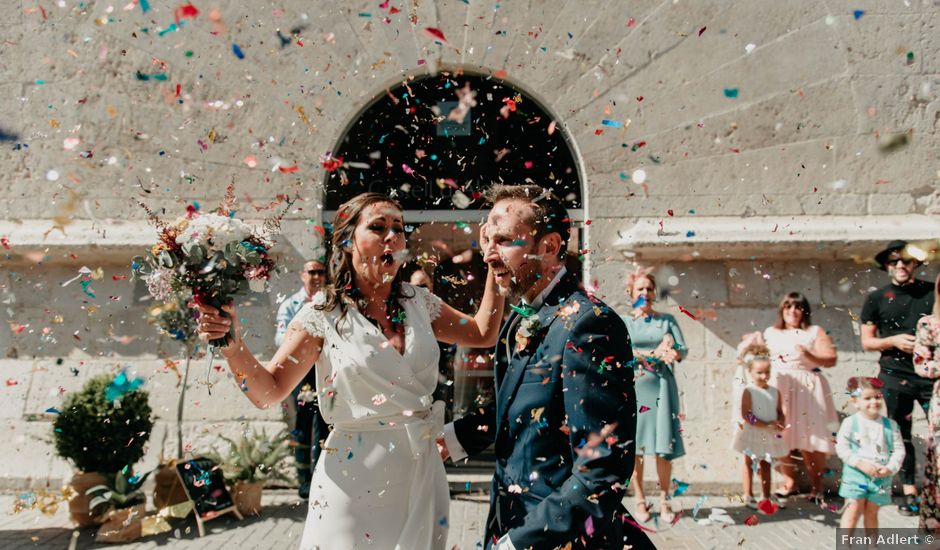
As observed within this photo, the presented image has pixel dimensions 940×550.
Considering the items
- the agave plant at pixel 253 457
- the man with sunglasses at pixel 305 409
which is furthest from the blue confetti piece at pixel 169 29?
the agave plant at pixel 253 457

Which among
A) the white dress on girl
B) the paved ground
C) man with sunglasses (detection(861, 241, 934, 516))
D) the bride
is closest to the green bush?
the paved ground

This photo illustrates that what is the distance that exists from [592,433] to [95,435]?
189 inches

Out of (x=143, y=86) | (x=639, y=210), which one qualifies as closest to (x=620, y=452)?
(x=639, y=210)

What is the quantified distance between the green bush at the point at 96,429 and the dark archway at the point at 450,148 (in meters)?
2.60

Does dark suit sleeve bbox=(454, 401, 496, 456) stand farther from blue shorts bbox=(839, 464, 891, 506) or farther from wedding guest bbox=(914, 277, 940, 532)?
wedding guest bbox=(914, 277, 940, 532)

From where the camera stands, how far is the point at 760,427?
6246mm

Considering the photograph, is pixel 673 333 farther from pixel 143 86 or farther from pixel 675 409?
pixel 143 86

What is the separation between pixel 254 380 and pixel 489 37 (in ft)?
16.2

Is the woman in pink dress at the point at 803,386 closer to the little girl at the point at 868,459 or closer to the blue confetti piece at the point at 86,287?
the little girl at the point at 868,459

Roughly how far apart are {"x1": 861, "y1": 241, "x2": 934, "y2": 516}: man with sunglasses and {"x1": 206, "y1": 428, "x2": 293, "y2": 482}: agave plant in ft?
16.2

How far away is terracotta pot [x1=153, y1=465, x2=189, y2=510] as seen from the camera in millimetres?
5719

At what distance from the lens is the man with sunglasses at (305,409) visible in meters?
6.26

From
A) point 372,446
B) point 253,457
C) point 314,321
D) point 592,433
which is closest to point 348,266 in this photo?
point 314,321

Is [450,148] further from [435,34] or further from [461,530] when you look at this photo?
[461,530]
